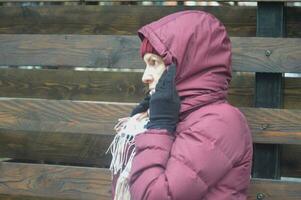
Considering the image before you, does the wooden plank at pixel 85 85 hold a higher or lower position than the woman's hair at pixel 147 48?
lower

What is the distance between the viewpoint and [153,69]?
8.84ft

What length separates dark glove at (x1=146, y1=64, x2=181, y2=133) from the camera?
8.36 feet

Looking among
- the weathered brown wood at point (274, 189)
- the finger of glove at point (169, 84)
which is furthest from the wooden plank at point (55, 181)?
the finger of glove at point (169, 84)

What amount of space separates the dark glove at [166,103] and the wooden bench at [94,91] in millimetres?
751

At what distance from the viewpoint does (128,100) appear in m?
3.82

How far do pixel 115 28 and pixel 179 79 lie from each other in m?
1.38

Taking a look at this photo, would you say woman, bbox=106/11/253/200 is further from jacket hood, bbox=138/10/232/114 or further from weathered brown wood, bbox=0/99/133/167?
weathered brown wood, bbox=0/99/133/167

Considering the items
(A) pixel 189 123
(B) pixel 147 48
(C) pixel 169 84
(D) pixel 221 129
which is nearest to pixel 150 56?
(B) pixel 147 48

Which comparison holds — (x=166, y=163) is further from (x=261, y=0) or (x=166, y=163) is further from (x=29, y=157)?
(x=29, y=157)

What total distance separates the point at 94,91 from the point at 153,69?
128 cm

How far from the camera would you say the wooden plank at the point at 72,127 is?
124 inches

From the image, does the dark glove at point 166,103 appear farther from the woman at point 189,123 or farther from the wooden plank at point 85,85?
the wooden plank at point 85,85

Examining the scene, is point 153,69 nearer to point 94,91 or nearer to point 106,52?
point 106,52

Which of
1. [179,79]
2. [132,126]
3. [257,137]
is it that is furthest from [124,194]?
[257,137]
